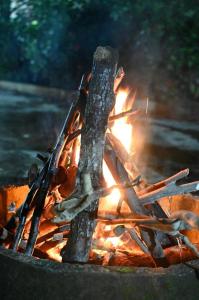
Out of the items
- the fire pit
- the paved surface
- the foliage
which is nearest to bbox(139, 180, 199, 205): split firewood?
the fire pit

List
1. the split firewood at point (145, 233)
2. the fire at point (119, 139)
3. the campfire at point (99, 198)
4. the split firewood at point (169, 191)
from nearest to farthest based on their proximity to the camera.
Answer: the campfire at point (99, 198), the split firewood at point (169, 191), the split firewood at point (145, 233), the fire at point (119, 139)

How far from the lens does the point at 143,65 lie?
14203 millimetres

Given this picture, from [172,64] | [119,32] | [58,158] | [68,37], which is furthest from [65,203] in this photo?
[68,37]

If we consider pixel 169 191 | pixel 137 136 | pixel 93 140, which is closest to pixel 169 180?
pixel 169 191

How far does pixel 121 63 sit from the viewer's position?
15.0 m

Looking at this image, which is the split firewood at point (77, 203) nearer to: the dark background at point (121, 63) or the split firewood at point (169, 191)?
the split firewood at point (169, 191)

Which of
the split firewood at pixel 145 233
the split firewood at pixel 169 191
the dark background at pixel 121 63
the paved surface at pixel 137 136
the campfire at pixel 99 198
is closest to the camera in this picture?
the campfire at pixel 99 198

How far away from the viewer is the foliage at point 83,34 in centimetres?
1344

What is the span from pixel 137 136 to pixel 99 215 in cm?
639

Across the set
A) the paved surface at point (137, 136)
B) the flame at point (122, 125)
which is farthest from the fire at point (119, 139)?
the paved surface at point (137, 136)

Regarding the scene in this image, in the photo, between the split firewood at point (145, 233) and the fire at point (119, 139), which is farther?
the fire at point (119, 139)

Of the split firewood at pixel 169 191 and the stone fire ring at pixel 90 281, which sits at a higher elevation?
the split firewood at pixel 169 191

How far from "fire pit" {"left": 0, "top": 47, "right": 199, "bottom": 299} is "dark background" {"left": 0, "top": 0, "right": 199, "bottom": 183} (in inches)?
123

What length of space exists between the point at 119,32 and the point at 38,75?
15.4 feet
